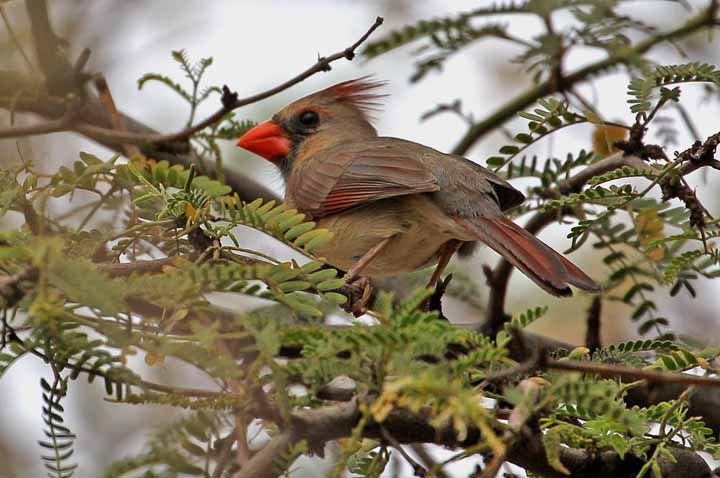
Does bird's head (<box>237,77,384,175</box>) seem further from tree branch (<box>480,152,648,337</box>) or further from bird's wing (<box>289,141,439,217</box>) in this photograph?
tree branch (<box>480,152,648,337</box>)

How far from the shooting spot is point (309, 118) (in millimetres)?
4426

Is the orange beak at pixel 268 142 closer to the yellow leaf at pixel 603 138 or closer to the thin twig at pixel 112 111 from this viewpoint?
the thin twig at pixel 112 111

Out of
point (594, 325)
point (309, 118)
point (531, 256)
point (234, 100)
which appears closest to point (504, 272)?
point (594, 325)

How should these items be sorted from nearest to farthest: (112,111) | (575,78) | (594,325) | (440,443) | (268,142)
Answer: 1. (440,443)
2. (594,325)
3. (575,78)
4. (112,111)
5. (268,142)

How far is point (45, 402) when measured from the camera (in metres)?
1.88

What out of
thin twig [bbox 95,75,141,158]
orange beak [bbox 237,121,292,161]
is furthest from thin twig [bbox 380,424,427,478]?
orange beak [bbox 237,121,292,161]

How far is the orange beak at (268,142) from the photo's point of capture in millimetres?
4195

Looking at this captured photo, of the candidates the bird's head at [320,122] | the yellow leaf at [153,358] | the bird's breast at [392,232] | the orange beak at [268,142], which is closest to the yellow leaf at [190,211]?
the yellow leaf at [153,358]

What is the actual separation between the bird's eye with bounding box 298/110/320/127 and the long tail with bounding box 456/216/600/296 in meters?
1.36

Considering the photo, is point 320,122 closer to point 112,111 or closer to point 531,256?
point 112,111

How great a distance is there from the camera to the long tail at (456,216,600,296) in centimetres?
267

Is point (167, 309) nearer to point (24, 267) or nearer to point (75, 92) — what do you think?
point (24, 267)

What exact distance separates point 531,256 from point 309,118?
5.99 ft

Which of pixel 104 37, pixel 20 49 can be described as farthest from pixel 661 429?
pixel 104 37
